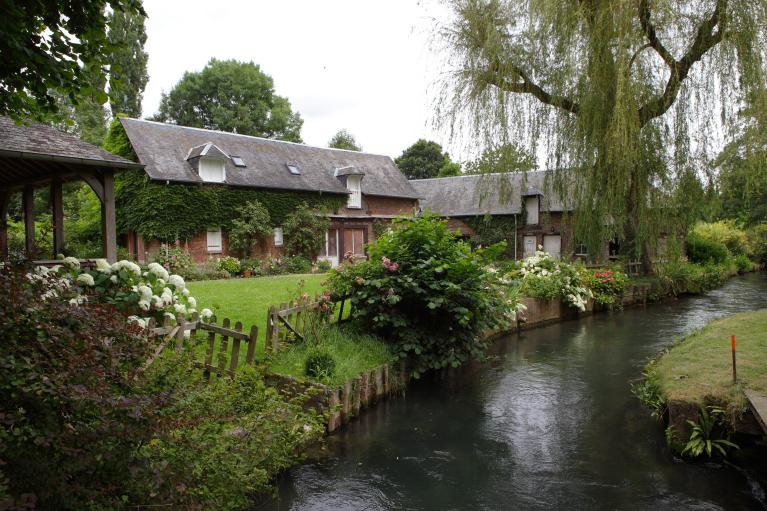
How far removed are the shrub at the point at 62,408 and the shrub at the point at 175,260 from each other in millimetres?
17014

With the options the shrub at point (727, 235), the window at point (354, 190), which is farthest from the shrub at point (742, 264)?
the window at point (354, 190)

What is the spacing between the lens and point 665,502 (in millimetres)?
4754

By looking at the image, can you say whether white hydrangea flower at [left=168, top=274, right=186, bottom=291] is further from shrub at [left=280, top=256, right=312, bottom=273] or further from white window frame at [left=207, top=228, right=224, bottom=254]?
shrub at [left=280, top=256, right=312, bottom=273]

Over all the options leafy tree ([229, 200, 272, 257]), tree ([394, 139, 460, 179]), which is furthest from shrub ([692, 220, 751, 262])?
leafy tree ([229, 200, 272, 257])

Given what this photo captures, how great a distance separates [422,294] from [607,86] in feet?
31.8

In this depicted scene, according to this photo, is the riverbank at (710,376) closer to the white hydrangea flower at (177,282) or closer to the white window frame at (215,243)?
the white hydrangea flower at (177,282)

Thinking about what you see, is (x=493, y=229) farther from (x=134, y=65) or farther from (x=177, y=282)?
(x=134, y=65)

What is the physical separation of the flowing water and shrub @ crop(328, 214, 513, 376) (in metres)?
0.78

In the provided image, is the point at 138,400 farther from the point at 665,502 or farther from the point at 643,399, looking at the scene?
the point at 643,399

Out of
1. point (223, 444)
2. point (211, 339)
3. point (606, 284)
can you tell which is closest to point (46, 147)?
point (211, 339)

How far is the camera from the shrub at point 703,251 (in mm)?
28419

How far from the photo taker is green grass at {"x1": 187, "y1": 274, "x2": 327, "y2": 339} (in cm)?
959

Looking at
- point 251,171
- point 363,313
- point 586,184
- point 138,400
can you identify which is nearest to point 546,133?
point 586,184

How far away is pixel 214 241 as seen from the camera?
22.0m
